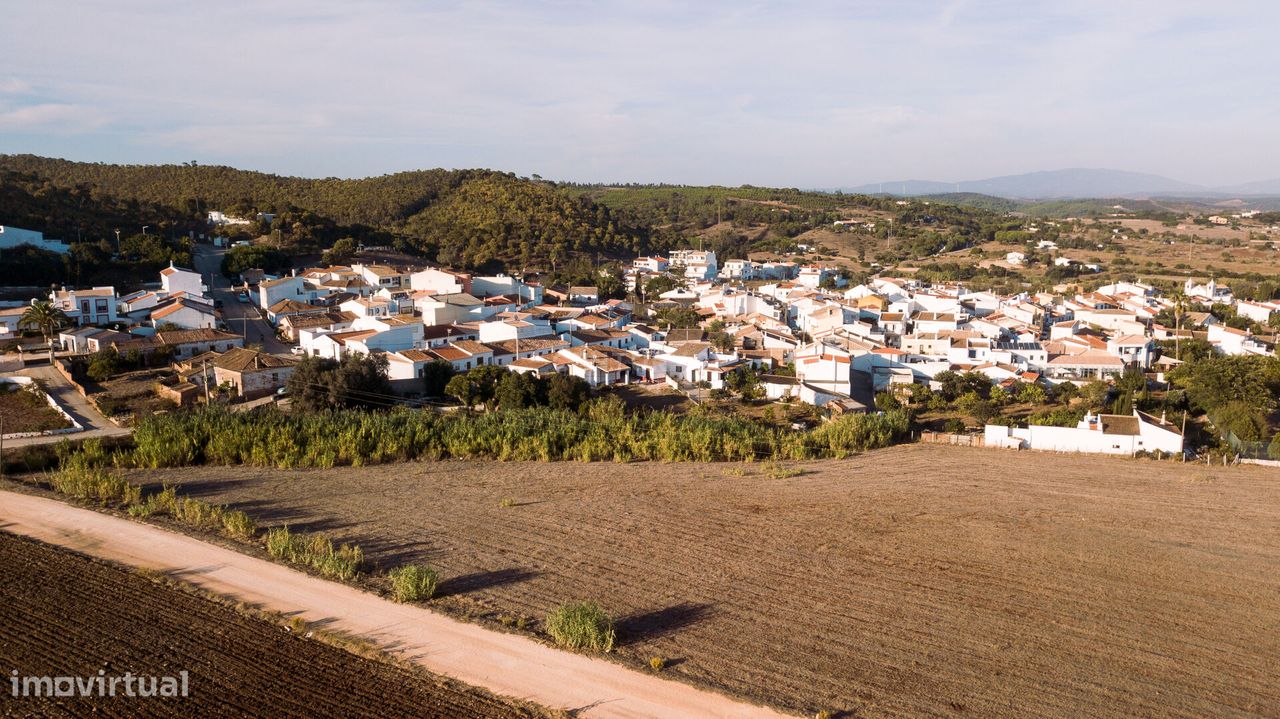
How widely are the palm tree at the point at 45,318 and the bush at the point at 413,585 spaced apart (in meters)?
21.6

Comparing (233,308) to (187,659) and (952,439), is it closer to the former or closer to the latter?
(952,439)

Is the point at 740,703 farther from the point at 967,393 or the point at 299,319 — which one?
the point at 299,319

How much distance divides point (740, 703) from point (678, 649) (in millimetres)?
1176

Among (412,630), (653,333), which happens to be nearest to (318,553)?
(412,630)

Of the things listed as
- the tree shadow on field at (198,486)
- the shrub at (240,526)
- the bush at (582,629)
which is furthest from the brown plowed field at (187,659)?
the tree shadow on field at (198,486)

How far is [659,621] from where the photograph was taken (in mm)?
9531

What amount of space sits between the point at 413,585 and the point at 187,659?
92.6 inches

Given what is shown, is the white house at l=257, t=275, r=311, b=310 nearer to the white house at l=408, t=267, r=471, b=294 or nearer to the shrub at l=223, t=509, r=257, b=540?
the white house at l=408, t=267, r=471, b=294

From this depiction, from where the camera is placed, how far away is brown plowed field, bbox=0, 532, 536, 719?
7707mm

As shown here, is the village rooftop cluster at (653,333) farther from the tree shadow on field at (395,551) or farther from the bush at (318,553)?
the tree shadow on field at (395,551)

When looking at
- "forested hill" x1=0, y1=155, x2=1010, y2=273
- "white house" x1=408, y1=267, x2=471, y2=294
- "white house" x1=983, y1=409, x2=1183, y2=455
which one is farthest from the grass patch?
"forested hill" x1=0, y1=155, x2=1010, y2=273

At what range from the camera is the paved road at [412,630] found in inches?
308

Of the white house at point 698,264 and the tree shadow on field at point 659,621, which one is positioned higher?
the white house at point 698,264

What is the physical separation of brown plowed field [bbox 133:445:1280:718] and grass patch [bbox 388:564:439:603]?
0.91 ft
